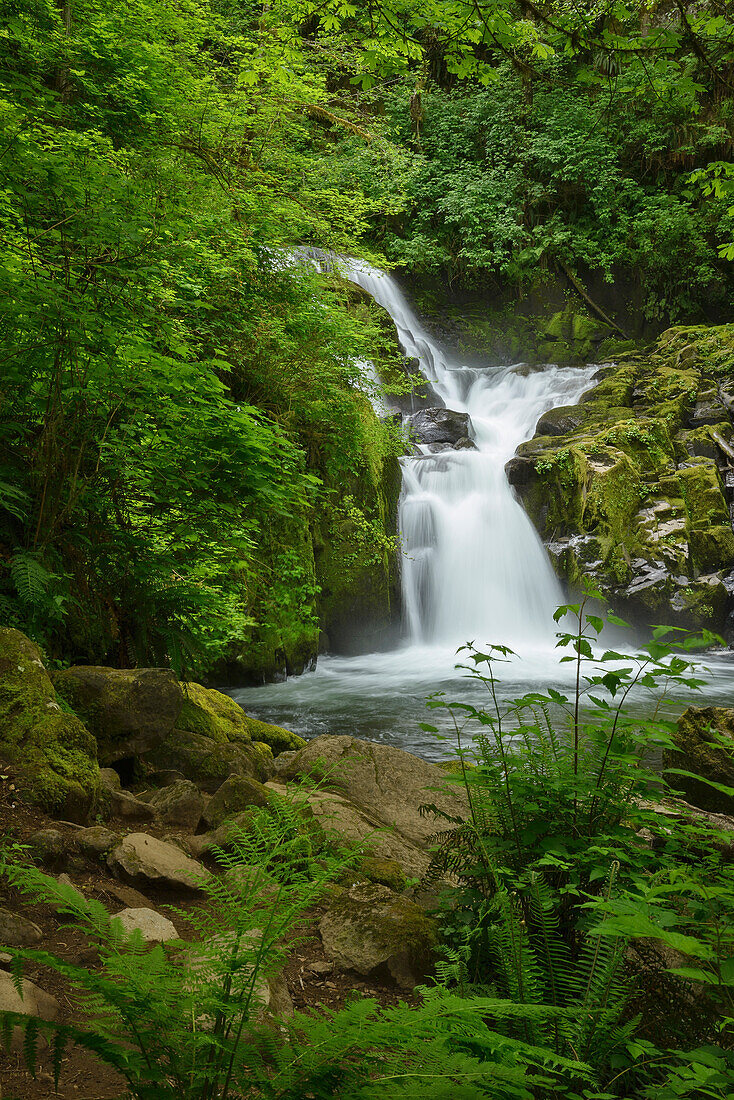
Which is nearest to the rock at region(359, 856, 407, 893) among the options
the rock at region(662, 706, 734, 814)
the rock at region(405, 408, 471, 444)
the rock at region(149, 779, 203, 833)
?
the rock at region(149, 779, 203, 833)

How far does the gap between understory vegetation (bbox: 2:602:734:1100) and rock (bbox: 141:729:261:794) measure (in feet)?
4.68

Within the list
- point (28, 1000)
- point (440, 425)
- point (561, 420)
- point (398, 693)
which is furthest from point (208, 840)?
point (561, 420)

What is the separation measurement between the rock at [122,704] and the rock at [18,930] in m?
1.84

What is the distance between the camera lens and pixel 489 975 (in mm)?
2191

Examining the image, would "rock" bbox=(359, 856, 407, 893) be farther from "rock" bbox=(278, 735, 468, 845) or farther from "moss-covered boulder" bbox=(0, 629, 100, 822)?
"moss-covered boulder" bbox=(0, 629, 100, 822)

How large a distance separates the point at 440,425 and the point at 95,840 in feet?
48.6

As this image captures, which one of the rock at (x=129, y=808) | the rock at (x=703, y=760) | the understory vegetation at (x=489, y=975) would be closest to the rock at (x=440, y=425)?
the rock at (x=703, y=760)

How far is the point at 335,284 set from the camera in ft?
36.7

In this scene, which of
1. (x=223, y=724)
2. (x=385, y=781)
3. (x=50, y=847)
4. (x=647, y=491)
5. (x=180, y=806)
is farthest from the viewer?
(x=647, y=491)

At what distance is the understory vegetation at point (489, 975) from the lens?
1049mm

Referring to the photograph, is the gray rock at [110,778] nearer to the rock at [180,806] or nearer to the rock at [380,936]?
the rock at [180,806]

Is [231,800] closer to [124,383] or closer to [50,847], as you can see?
[50,847]

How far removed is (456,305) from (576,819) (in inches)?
920

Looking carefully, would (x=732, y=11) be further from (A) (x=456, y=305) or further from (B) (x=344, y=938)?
(A) (x=456, y=305)
